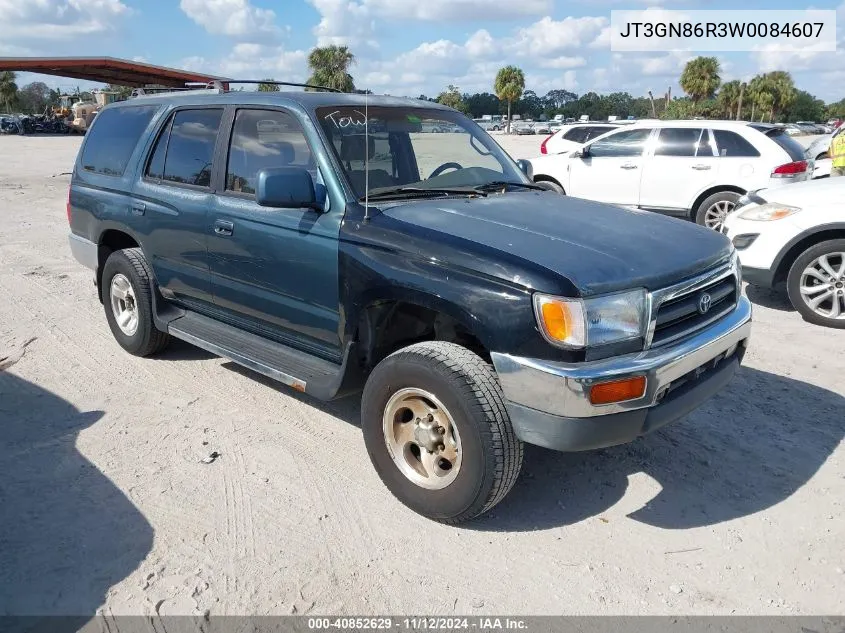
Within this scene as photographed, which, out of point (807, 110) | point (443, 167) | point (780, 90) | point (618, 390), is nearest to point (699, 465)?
point (618, 390)

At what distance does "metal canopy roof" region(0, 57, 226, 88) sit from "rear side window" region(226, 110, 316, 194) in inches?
1637

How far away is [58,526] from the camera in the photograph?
3225 mm

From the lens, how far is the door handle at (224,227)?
4.13 metres

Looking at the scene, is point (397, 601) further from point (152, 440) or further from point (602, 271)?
point (152, 440)

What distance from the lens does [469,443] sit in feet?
9.87

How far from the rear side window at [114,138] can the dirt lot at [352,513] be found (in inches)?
62.2

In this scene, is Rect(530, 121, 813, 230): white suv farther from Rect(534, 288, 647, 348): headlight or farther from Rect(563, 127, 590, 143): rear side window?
Rect(534, 288, 647, 348): headlight

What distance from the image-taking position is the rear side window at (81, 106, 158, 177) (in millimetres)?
5129

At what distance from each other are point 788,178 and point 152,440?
28.9 ft

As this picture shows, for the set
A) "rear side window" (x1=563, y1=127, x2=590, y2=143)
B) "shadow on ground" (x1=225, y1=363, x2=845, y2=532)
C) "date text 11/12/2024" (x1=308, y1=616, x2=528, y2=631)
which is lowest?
"date text 11/12/2024" (x1=308, y1=616, x2=528, y2=631)

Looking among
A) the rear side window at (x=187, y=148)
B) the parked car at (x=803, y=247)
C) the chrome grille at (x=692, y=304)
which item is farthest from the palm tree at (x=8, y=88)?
the chrome grille at (x=692, y=304)

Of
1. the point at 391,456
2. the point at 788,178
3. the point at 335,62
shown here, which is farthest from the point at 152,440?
the point at 335,62

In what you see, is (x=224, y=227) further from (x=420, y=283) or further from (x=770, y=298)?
(x=770, y=298)

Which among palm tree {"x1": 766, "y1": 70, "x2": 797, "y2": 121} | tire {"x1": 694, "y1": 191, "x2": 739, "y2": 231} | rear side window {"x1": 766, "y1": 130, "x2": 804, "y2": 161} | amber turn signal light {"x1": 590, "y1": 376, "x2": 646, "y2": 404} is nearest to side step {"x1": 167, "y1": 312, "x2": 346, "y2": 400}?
amber turn signal light {"x1": 590, "y1": 376, "x2": 646, "y2": 404}
